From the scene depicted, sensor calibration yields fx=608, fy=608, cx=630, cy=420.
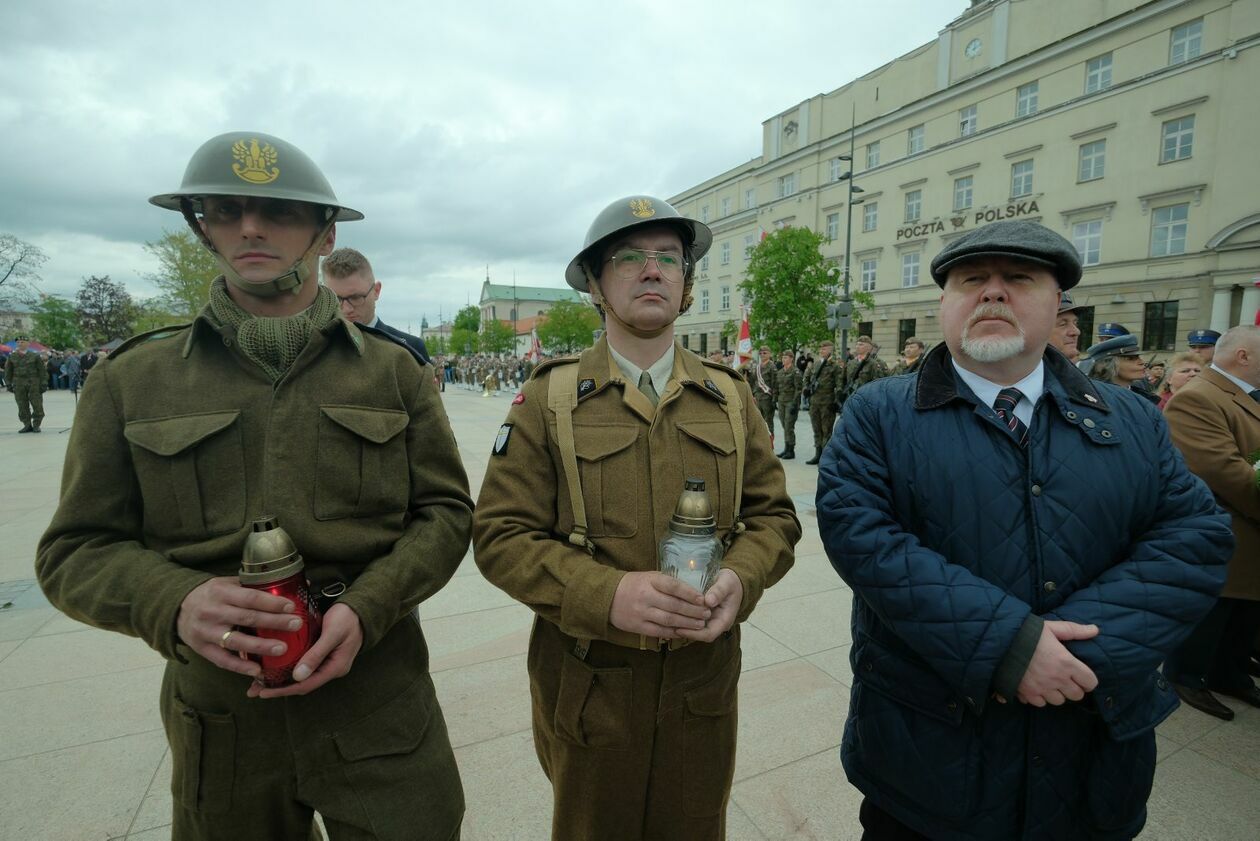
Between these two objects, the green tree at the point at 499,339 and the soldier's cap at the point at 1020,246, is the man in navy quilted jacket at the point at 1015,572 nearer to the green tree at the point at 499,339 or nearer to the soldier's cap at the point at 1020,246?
the soldier's cap at the point at 1020,246

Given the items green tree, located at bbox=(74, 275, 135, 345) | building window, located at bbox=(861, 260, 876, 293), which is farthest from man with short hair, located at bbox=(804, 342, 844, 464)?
green tree, located at bbox=(74, 275, 135, 345)

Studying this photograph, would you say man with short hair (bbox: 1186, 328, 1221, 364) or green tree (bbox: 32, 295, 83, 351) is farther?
green tree (bbox: 32, 295, 83, 351)

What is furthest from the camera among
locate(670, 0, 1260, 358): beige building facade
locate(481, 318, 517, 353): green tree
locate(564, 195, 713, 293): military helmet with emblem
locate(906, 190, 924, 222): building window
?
locate(481, 318, 517, 353): green tree

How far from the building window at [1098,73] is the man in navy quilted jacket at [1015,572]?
35.7 m

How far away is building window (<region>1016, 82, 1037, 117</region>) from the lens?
30.1 m

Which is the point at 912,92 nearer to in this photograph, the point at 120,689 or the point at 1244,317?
the point at 1244,317

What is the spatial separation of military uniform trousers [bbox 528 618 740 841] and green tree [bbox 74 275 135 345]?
68.0m

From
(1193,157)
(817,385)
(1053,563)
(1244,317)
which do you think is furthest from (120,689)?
(1193,157)

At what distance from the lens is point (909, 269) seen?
3516 centimetres

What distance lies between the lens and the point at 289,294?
1.66m

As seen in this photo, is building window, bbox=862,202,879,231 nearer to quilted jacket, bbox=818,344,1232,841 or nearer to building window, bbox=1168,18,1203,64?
building window, bbox=1168,18,1203,64

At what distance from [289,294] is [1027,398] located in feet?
7.04

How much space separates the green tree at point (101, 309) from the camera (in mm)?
53344

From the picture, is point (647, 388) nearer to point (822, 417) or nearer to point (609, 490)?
point (609, 490)
